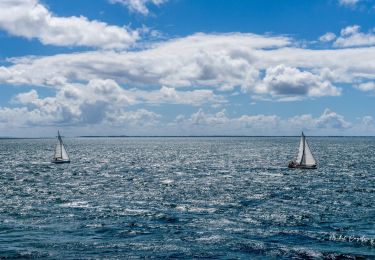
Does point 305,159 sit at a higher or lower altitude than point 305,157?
lower

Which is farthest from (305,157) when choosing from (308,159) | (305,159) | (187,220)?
(187,220)

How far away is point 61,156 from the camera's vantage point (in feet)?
454

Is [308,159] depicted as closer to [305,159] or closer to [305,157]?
[305,159]

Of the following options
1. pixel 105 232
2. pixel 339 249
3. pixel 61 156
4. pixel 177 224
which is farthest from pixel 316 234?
pixel 61 156

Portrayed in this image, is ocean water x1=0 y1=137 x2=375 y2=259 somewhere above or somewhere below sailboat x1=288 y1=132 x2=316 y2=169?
below

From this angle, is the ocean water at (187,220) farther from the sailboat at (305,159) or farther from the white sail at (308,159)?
the white sail at (308,159)

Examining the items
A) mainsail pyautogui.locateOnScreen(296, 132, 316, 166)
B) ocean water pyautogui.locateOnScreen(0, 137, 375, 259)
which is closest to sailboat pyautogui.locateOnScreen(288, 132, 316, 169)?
mainsail pyautogui.locateOnScreen(296, 132, 316, 166)

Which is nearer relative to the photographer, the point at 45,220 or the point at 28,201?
the point at 45,220

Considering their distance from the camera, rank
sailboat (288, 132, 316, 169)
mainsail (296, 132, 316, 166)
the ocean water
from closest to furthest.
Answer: the ocean water < sailboat (288, 132, 316, 169) < mainsail (296, 132, 316, 166)

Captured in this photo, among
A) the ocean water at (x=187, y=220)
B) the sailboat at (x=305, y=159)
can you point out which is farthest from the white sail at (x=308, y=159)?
the ocean water at (x=187, y=220)

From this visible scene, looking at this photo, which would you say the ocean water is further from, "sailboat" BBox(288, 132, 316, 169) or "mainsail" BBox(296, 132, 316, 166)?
"mainsail" BBox(296, 132, 316, 166)

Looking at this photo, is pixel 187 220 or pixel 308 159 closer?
pixel 187 220

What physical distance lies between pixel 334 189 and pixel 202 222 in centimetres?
3426

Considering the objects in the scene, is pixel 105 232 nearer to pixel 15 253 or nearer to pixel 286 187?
pixel 15 253
